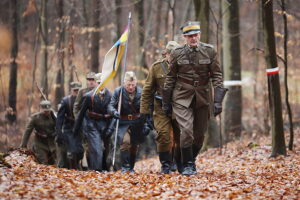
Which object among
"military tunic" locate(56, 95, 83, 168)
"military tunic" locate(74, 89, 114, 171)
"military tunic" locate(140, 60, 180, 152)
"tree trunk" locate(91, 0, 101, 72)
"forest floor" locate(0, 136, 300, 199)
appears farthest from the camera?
"tree trunk" locate(91, 0, 101, 72)

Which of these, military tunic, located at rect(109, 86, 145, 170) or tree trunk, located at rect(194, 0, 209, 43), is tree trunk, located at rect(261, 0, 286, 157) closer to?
military tunic, located at rect(109, 86, 145, 170)

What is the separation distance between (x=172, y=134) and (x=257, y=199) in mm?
3452

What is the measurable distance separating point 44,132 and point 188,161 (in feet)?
20.3

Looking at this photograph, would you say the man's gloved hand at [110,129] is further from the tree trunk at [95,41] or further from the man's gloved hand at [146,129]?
the tree trunk at [95,41]

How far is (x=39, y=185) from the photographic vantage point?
7.02 metres

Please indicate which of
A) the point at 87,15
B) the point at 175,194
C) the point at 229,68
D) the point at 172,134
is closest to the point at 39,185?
the point at 175,194

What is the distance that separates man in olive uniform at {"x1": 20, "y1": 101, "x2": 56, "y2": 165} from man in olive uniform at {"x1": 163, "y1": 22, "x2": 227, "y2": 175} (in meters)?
5.75

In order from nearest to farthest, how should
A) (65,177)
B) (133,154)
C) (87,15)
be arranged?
(65,177) < (133,154) < (87,15)

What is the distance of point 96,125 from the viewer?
11.8 m

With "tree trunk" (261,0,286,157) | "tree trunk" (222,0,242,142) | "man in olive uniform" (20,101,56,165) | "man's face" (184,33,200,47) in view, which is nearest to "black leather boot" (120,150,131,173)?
"man's face" (184,33,200,47)

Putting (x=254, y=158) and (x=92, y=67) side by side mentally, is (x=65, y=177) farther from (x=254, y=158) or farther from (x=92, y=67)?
(x=92, y=67)

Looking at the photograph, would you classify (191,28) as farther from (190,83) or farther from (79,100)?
(79,100)

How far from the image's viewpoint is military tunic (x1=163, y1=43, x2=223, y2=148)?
9008 mm

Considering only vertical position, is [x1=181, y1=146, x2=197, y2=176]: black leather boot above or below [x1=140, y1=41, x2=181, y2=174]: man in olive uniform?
below
